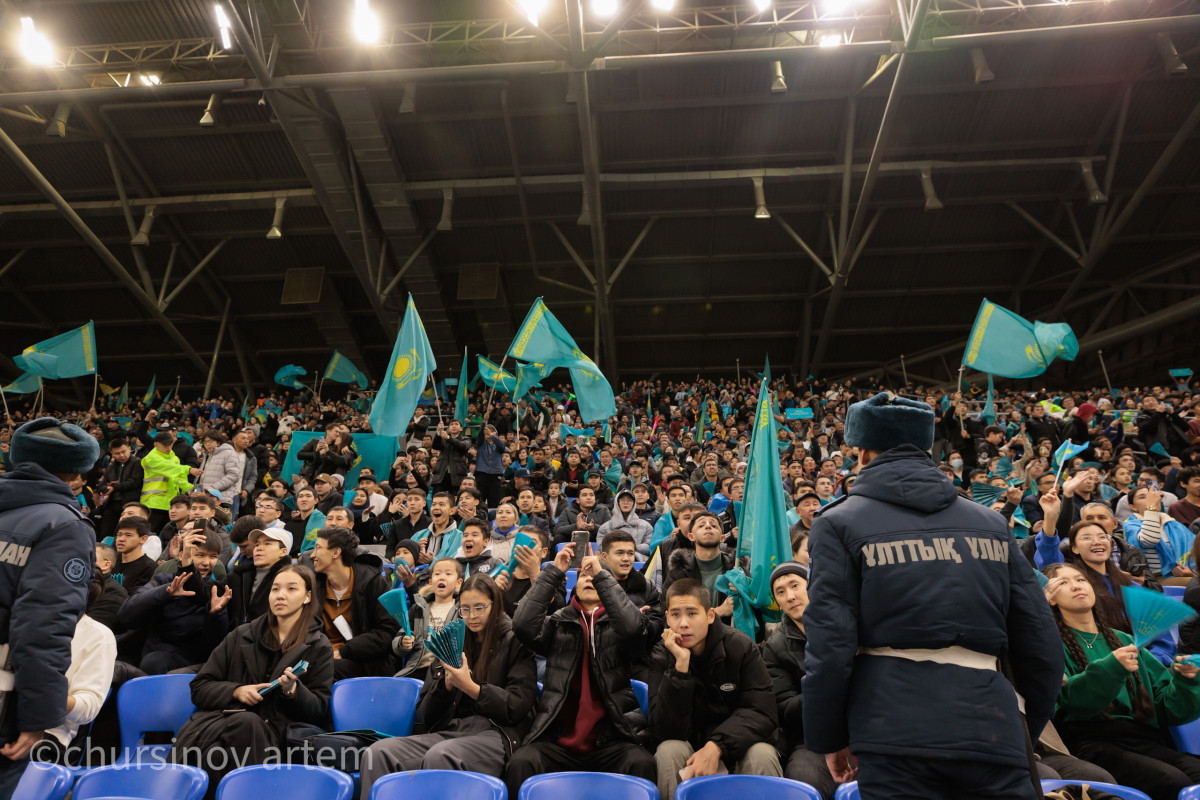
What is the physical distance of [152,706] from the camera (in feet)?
10.8

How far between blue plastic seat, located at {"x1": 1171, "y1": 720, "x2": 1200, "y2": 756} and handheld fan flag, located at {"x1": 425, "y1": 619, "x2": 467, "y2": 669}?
2999 millimetres

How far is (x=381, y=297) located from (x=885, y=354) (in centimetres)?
1440

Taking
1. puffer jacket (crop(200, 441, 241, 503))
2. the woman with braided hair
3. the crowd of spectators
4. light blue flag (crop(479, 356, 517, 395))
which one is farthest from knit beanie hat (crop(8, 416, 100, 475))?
light blue flag (crop(479, 356, 517, 395))

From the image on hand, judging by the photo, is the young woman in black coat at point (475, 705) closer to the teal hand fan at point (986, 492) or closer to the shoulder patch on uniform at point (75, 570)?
the shoulder patch on uniform at point (75, 570)

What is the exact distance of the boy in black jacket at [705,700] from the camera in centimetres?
279

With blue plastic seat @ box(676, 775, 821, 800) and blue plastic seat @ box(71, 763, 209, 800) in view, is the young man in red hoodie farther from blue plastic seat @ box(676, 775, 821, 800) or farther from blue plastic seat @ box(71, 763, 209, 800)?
blue plastic seat @ box(71, 763, 209, 800)

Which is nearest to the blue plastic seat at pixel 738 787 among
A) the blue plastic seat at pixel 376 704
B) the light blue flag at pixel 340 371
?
the blue plastic seat at pixel 376 704

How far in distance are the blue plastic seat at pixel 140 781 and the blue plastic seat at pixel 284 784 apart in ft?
0.38

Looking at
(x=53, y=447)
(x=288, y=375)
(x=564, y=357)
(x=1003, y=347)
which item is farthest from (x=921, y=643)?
(x=288, y=375)

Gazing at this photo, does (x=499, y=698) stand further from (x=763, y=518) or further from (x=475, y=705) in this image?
(x=763, y=518)


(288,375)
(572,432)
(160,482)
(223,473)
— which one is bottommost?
(160,482)

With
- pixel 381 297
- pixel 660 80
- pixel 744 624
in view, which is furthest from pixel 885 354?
pixel 744 624

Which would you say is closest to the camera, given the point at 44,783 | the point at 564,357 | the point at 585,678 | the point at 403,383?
the point at 44,783

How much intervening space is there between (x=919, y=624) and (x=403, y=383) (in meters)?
6.64
